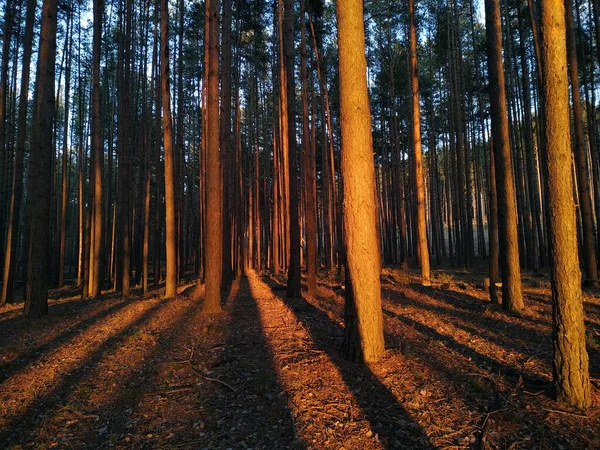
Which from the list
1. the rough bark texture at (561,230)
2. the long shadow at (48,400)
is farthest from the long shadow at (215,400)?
the rough bark texture at (561,230)

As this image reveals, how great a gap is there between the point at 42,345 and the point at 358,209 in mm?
6103

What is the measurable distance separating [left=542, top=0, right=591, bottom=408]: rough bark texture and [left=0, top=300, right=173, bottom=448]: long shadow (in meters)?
5.01

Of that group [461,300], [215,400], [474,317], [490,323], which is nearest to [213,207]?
[215,400]

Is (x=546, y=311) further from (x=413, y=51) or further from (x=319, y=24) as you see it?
(x=319, y=24)

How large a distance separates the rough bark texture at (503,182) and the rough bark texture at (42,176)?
10.5 metres

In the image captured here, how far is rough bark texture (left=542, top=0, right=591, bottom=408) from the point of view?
345 centimetres

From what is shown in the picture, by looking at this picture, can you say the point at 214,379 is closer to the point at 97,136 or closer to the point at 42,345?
the point at 42,345

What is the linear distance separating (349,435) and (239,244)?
19.2 metres

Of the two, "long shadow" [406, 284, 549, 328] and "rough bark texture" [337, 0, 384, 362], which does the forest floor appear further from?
"rough bark texture" [337, 0, 384, 362]

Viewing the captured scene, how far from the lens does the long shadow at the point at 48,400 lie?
339 centimetres

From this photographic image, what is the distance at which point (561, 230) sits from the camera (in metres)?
3.55

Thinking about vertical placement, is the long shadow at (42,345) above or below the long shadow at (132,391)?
above

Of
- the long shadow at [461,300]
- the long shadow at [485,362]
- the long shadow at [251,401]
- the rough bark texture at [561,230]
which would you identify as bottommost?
the long shadow at [251,401]

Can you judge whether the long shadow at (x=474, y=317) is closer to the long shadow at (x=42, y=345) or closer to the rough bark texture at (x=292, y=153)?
the rough bark texture at (x=292, y=153)
